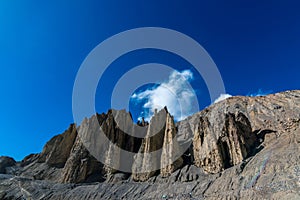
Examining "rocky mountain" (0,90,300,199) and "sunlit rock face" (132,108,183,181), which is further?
"sunlit rock face" (132,108,183,181)

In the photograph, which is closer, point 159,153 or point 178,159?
point 178,159

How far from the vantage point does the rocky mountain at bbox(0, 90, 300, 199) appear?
3522 cm

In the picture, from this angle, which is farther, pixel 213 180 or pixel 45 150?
pixel 45 150

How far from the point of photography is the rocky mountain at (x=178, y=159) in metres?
35.2

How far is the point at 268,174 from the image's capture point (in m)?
33.0

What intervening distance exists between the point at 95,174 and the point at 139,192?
1976cm

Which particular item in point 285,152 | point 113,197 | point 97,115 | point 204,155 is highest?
point 97,115

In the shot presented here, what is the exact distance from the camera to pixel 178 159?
51156mm

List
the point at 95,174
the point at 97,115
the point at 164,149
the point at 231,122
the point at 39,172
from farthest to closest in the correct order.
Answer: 1. the point at 97,115
2. the point at 39,172
3. the point at 95,174
4. the point at 164,149
5. the point at 231,122

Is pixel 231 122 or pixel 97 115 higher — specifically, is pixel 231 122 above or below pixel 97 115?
below

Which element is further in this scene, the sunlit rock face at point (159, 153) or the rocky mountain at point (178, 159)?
the sunlit rock face at point (159, 153)

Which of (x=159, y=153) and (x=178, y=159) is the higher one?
(x=159, y=153)

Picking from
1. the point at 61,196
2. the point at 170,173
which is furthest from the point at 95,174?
the point at 170,173

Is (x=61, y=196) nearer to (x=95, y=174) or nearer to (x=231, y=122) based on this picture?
(x=95, y=174)
